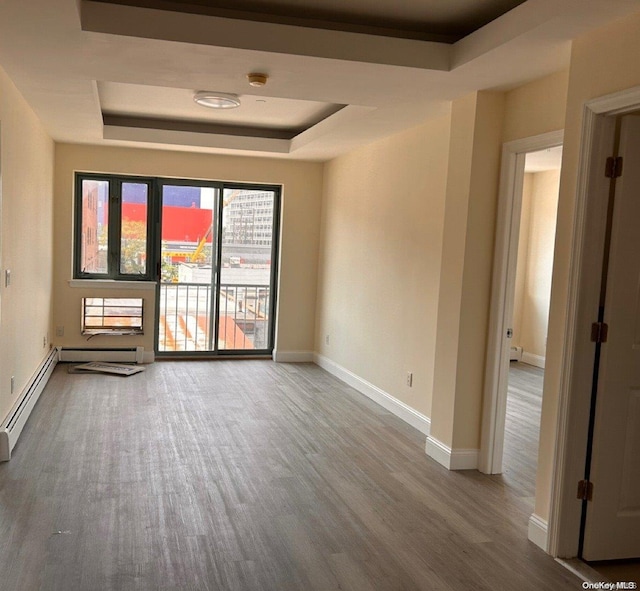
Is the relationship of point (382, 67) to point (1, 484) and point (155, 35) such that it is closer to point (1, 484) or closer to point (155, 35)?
point (155, 35)

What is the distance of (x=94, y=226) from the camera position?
277 inches

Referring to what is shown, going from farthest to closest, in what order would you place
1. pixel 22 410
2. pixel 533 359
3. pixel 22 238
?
pixel 533 359 < pixel 22 238 < pixel 22 410

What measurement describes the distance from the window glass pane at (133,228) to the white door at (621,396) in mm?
5507

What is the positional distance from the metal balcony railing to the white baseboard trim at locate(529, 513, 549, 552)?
4.99 metres

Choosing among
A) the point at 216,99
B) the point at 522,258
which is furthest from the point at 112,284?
the point at 522,258

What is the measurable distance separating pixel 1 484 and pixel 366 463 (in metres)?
2.19

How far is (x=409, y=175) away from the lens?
5211 millimetres

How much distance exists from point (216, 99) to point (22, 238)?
1.82 meters

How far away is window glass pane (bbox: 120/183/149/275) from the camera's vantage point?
281 inches

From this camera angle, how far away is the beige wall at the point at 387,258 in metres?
4.84

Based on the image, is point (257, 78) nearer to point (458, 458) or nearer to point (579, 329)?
point (579, 329)

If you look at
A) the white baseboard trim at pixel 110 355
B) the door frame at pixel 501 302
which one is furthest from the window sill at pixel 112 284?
the door frame at pixel 501 302

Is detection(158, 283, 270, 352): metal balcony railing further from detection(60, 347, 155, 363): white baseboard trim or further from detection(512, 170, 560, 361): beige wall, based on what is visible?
detection(512, 170, 560, 361): beige wall

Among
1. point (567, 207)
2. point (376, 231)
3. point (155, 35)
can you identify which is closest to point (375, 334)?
point (376, 231)
